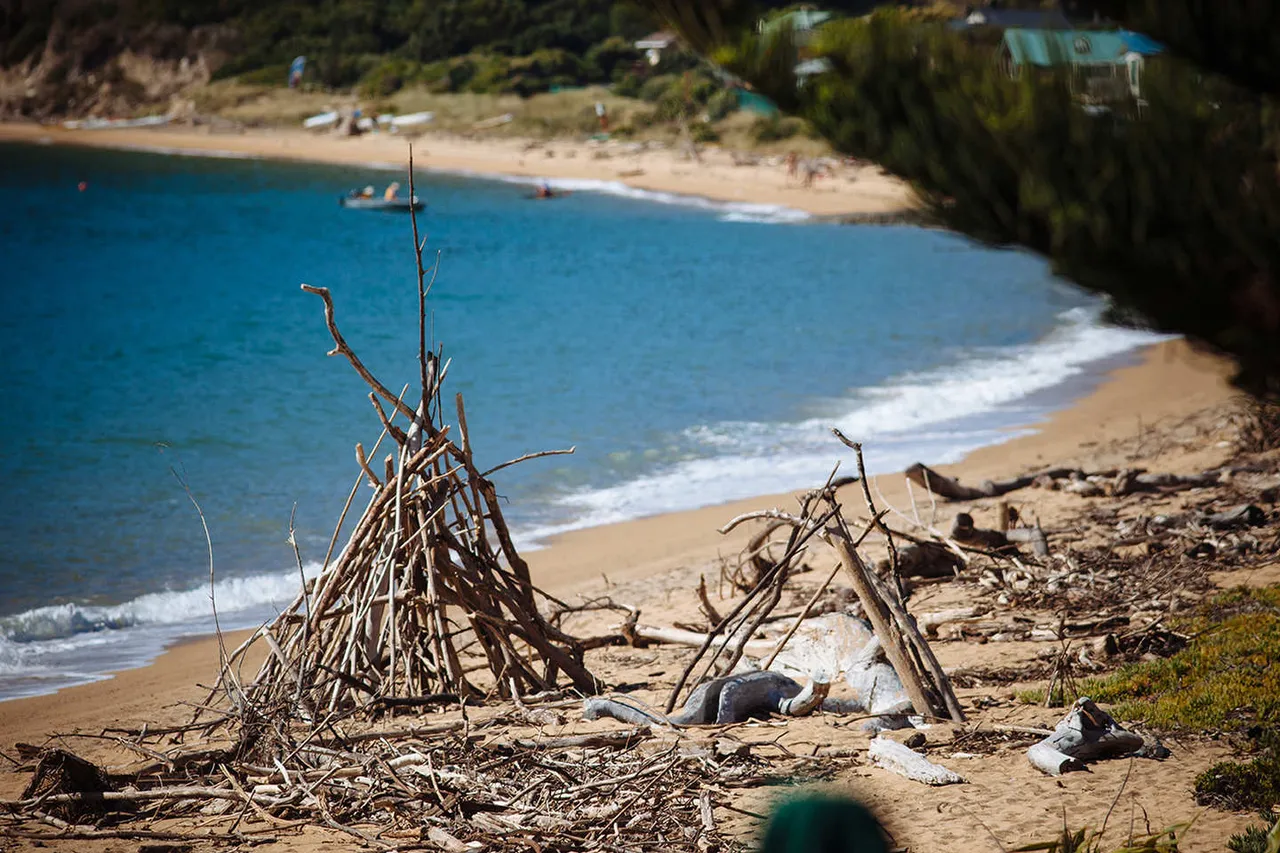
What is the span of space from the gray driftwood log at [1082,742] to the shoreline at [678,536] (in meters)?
1.45

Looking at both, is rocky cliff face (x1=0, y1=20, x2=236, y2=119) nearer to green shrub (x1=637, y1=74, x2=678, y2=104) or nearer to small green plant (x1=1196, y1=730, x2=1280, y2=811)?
green shrub (x1=637, y1=74, x2=678, y2=104)

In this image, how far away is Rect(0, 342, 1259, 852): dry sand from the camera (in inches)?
162

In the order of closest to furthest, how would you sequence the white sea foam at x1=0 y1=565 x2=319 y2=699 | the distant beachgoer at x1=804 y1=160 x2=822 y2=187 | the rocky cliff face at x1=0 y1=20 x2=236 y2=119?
1. the white sea foam at x1=0 y1=565 x2=319 y2=699
2. the distant beachgoer at x1=804 y1=160 x2=822 y2=187
3. the rocky cliff face at x1=0 y1=20 x2=236 y2=119

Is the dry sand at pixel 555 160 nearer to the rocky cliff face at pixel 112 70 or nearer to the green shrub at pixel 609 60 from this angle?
the rocky cliff face at pixel 112 70

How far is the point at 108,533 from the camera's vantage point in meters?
11.4

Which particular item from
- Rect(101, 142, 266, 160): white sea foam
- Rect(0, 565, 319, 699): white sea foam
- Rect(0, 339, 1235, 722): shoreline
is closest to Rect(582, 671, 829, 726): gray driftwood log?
Rect(0, 339, 1235, 722): shoreline

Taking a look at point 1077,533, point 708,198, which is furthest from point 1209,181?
point 708,198

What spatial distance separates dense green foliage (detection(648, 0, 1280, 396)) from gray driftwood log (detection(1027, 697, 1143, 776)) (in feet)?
7.38

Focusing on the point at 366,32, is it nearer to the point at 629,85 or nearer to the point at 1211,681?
the point at 629,85

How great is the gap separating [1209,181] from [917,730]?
309 centimetres

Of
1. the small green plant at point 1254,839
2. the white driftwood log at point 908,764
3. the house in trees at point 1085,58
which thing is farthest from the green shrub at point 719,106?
the house in trees at point 1085,58

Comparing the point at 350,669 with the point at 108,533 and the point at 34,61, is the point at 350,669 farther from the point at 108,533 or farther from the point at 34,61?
the point at 34,61

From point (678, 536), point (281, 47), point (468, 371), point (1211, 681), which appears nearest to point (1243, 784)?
point (1211, 681)

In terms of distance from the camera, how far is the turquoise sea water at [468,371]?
1106 centimetres
